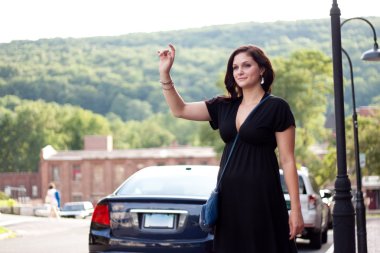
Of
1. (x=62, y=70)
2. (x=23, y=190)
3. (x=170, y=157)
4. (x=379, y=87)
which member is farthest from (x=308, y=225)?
(x=62, y=70)

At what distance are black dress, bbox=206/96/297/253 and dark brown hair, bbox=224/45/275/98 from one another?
0.28 metres

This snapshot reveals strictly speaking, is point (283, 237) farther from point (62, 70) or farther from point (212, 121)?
point (62, 70)

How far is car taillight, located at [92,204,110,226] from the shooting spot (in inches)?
415

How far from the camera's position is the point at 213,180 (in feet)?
38.0

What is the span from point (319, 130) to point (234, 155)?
3060 inches

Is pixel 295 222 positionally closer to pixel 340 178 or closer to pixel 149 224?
pixel 149 224

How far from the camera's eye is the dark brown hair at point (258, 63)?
5.78m

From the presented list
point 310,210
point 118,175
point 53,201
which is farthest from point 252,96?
point 118,175

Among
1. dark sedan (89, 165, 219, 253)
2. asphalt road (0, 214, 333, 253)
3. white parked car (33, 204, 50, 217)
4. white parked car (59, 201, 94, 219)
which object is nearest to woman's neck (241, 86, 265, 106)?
dark sedan (89, 165, 219, 253)

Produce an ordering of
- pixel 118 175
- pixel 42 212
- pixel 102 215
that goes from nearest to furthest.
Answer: pixel 102 215
pixel 42 212
pixel 118 175

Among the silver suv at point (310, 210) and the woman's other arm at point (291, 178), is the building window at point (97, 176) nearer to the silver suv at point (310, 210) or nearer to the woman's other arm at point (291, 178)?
the silver suv at point (310, 210)

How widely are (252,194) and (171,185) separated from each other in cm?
591

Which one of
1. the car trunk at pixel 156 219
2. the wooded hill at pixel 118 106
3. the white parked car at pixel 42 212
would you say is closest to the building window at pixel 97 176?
the wooded hill at pixel 118 106

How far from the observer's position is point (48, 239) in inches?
827
